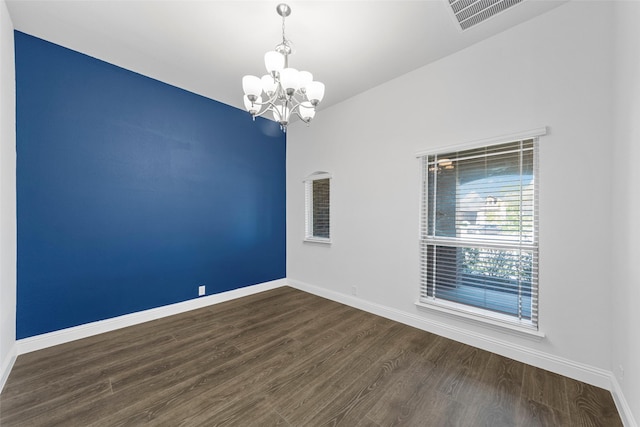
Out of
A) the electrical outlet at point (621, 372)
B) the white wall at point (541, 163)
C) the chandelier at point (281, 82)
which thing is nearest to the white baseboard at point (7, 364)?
the chandelier at point (281, 82)

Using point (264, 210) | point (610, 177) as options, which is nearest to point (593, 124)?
point (610, 177)

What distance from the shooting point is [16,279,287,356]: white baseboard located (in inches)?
98.3

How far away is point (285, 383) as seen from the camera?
2045mm

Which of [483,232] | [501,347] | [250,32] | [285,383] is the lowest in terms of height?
[285,383]

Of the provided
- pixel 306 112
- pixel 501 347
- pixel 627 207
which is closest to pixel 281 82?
pixel 306 112

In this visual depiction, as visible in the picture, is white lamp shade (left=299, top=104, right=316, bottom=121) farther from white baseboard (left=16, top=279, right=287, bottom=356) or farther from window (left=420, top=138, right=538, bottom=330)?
white baseboard (left=16, top=279, right=287, bottom=356)

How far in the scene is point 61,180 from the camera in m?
2.65

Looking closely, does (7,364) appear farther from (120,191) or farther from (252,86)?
(252,86)

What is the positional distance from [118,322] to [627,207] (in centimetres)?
477

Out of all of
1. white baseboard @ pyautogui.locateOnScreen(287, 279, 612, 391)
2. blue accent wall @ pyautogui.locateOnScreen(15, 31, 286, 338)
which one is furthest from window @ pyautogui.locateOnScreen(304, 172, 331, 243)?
white baseboard @ pyautogui.locateOnScreen(287, 279, 612, 391)

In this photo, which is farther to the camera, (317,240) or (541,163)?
(317,240)

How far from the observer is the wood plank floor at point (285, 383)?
5.60 feet

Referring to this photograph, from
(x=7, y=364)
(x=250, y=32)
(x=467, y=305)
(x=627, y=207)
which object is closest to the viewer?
(x=627, y=207)

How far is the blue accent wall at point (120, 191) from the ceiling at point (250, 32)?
386 mm
